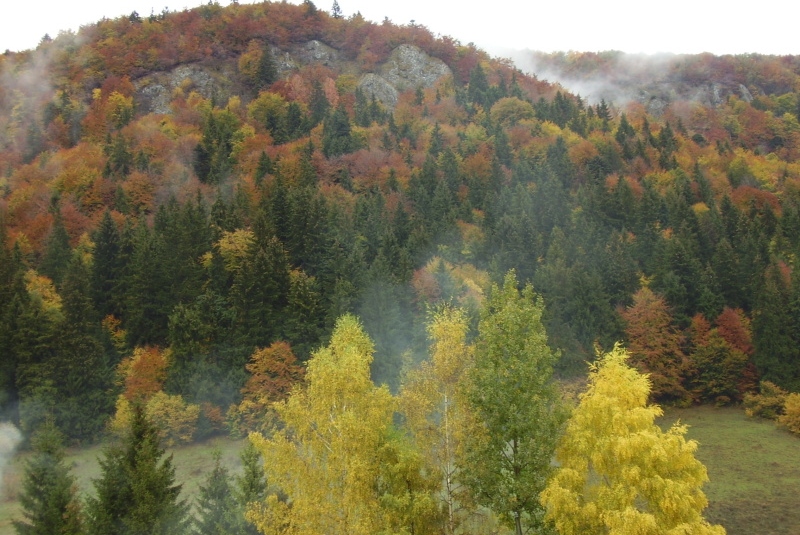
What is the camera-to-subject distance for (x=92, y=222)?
69500mm

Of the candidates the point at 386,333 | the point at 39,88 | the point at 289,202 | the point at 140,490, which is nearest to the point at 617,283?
the point at 386,333

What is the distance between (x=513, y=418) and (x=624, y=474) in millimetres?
3727

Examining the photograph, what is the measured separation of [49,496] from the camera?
63.2 feet

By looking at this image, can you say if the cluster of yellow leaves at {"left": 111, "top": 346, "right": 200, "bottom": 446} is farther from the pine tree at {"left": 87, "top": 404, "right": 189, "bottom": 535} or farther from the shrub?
the shrub

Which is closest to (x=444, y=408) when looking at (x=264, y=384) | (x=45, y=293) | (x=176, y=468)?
(x=176, y=468)

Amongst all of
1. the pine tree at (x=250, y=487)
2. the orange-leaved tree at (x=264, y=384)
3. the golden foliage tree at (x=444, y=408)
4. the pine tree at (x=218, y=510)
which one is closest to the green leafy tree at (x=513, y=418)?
the golden foliage tree at (x=444, y=408)

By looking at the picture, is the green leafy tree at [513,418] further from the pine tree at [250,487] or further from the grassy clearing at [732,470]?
the grassy clearing at [732,470]

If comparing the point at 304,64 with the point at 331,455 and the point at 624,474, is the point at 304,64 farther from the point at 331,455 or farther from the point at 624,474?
the point at 624,474

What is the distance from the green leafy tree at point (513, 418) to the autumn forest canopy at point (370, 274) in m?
0.08

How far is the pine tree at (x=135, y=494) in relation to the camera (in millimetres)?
19531

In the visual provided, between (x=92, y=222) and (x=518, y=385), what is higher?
(x=518, y=385)

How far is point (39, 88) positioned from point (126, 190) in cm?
5665

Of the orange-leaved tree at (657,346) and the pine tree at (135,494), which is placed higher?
the pine tree at (135,494)

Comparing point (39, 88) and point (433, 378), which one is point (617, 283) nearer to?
point (433, 378)
